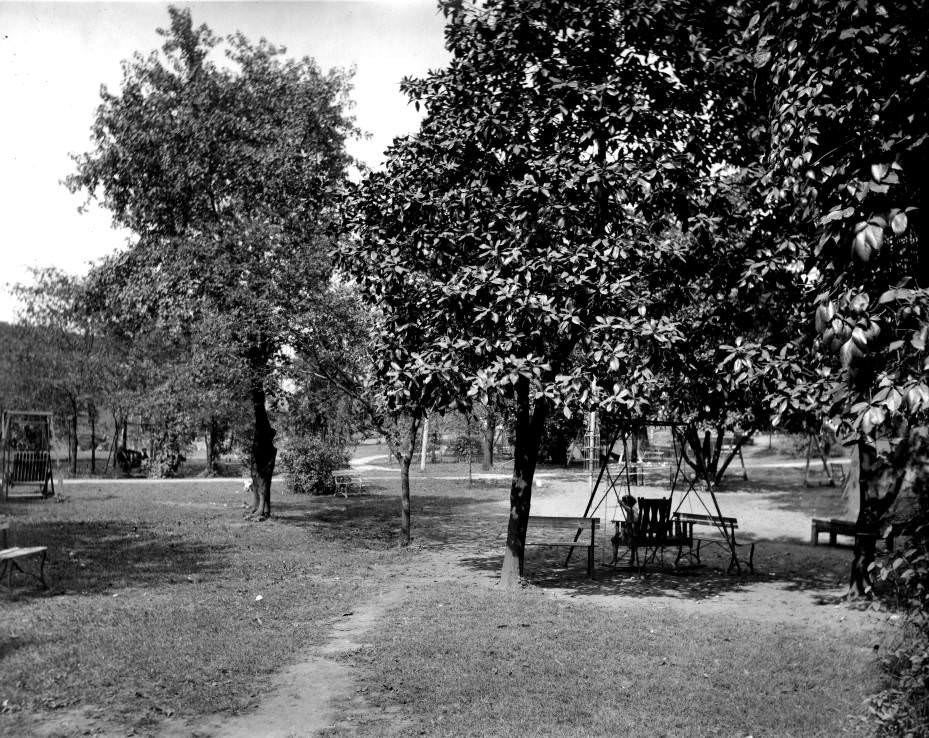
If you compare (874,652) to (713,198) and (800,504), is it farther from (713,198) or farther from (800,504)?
(800,504)

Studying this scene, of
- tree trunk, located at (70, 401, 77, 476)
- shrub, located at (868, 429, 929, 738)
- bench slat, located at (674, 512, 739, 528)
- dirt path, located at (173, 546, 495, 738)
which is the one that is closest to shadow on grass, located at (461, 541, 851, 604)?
bench slat, located at (674, 512, 739, 528)

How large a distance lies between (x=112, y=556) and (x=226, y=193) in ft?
28.3

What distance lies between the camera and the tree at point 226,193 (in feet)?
54.9

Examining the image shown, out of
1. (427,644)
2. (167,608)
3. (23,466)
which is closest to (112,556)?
(167,608)

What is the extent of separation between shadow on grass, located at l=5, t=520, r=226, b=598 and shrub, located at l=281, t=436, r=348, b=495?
915cm

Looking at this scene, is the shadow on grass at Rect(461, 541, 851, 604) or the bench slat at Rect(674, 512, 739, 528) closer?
the shadow on grass at Rect(461, 541, 851, 604)

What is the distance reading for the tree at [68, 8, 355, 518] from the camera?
54.9 feet

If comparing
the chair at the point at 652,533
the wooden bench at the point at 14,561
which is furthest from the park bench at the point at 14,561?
the chair at the point at 652,533

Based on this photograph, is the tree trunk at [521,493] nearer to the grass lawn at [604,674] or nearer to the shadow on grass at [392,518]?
the grass lawn at [604,674]

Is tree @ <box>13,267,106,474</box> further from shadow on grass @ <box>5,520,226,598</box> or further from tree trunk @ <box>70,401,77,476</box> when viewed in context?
shadow on grass @ <box>5,520,226,598</box>

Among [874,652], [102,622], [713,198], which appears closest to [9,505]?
[102,622]

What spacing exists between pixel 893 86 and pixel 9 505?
75.3 ft

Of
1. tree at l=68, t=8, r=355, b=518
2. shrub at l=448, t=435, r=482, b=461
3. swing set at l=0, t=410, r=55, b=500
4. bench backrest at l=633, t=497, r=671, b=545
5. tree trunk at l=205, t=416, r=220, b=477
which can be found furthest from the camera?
shrub at l=448, t=435, r=482, b=461

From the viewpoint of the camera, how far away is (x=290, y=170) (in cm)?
1770
